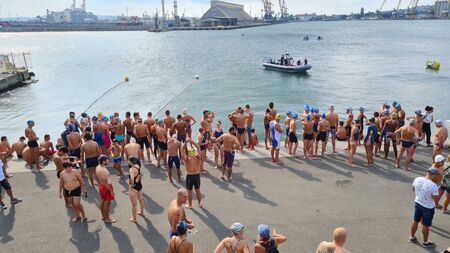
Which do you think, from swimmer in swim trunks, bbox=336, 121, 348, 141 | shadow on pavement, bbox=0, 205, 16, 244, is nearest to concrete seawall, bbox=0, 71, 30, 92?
shadow on pavement, bbox=0, 205, 16, 244

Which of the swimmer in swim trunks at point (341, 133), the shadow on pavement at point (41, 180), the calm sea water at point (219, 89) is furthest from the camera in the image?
the calm sea water at point (219, 89)

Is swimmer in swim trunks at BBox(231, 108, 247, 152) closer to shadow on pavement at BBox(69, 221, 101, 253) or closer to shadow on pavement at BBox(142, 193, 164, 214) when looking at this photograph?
shadow on pavement at BBox(142, 193, 164, 214)

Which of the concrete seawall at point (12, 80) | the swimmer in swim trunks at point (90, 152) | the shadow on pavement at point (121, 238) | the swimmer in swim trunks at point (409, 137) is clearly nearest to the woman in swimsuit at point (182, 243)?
the shadow on pavement at point (121, 238)

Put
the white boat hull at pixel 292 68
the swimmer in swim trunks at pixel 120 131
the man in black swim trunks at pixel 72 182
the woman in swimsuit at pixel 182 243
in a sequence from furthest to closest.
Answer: the white boat hull at pixel 292 68, the swimmer in swim trunks at pixel 120 131, the man in black swim trunks at pixel 72 182, the woman in swimsuit at pixel 182 243

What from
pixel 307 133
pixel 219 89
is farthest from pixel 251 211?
pixel 219 89

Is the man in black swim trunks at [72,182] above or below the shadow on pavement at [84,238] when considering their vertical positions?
above

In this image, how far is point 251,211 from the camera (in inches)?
309

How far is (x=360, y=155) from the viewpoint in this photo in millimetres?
11250

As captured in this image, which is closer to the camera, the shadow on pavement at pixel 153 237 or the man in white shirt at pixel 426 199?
the man in white shirt at pixel 426 199

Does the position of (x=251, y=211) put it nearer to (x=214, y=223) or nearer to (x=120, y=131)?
(x=214, y=223)

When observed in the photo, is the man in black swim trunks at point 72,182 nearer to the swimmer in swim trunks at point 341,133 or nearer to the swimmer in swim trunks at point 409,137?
the swimmer in swim trunks at point 409,137

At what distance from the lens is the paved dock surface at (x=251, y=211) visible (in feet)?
22.0

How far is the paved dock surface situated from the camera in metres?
6.71

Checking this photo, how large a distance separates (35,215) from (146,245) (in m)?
2.85
